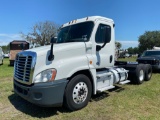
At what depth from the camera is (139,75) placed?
30.3 ft

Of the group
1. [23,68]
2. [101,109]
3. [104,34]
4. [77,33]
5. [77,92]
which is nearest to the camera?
[23,68]

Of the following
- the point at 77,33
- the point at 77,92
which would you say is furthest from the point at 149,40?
the point at 77,92

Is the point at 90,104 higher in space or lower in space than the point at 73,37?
lower

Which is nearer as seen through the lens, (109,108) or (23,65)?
(23,65)

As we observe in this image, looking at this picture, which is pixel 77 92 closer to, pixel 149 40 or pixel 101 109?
pixel 101 109

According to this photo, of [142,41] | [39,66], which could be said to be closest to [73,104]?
[39,66]

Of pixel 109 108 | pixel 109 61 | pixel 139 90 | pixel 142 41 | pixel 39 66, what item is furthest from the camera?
pixel 142 41

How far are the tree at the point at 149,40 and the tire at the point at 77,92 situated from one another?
77.0 meters

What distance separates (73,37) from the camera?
6.22 m

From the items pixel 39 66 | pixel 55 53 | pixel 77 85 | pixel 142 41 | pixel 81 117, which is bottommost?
pixel 81 117

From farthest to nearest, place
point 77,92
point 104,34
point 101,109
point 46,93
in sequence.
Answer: point 104,34, point 101,109, point 77,92, point 46,93

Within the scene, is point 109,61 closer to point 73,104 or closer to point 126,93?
point 126,93

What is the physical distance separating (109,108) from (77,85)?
1205 mm

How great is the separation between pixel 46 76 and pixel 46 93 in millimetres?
412
